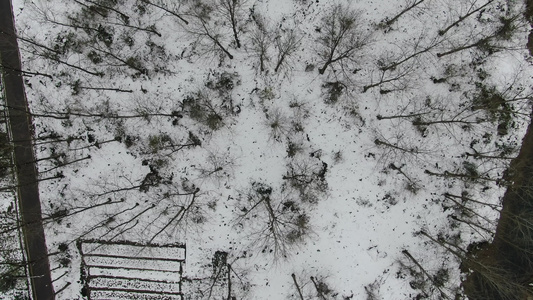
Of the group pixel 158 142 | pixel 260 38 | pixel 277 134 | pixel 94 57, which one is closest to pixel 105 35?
pixel 94 57

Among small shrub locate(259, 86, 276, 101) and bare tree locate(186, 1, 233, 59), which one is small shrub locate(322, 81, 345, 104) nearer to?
small shrub locate(259, 86, 276, 101)

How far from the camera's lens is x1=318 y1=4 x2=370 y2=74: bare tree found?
859 inches

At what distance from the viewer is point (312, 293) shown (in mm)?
22062

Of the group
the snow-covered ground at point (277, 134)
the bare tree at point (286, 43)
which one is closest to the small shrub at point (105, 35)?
the snow-covered ground at point (277, 134)

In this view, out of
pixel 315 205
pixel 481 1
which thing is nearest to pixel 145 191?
pixel 315 205

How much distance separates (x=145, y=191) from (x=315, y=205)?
9.79 metres

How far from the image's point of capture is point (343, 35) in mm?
21844

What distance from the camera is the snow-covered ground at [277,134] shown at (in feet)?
72.2

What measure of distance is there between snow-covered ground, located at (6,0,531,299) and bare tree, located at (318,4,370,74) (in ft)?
0.57

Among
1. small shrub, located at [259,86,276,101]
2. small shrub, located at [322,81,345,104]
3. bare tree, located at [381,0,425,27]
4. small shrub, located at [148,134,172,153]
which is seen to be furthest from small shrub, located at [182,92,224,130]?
bare tree, located at [381,0,425,27]

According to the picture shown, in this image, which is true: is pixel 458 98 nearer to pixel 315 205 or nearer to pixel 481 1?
Result: pixel 481 1

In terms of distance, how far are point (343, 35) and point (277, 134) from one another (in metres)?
6.74

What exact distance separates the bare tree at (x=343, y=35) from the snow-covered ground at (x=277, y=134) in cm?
17

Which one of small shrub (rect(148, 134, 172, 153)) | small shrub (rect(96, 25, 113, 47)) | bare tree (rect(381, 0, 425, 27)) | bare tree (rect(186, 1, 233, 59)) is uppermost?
small shrub (rect(96, 25, 113, 47))
